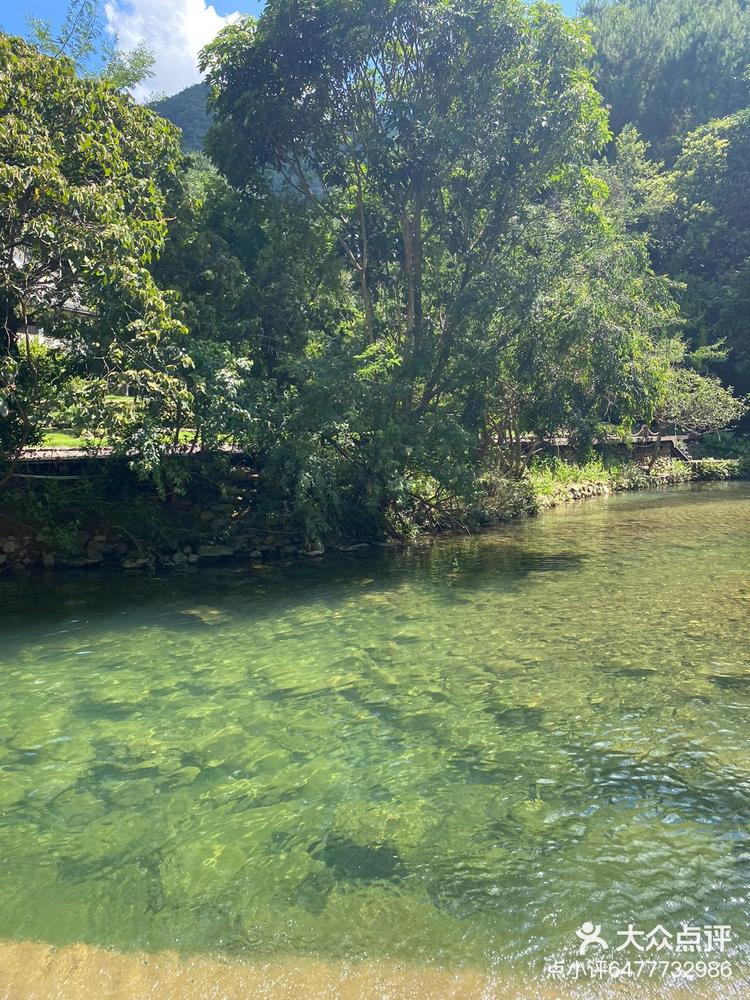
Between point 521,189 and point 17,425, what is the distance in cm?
1327

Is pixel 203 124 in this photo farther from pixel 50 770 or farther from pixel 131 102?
pixel 50 770

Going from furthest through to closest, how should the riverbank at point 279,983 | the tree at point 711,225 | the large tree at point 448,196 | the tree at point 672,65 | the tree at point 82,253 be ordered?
1. the tree at point 672,65
2. the tree at point 711,225
3. the large tree at point 448,196
4. the tree at point 82,253
5. the riverbank at point 279,983

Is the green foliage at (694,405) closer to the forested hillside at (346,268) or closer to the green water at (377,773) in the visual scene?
the forested hillside at (346,268)

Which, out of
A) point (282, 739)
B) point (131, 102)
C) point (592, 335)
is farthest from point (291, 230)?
point (282, 739)

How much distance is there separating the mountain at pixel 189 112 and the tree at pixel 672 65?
110ft

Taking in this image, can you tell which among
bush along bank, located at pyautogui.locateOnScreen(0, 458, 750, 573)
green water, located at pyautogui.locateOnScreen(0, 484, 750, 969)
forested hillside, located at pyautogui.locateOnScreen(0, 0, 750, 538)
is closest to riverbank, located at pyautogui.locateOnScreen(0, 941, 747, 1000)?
green water, located at pyautogui.locateOnScreen(0, 484, 750, 969)

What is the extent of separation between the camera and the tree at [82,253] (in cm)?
1044

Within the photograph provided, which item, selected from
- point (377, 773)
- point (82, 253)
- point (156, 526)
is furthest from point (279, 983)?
point (156, 526)

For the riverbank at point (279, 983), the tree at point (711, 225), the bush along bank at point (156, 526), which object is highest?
the tree at point (711, 225)

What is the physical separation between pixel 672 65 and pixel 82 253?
6334cm

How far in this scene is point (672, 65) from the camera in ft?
186

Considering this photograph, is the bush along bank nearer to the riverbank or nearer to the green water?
the green water

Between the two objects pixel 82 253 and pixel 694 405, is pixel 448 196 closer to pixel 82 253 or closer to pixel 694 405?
pixel 82 253

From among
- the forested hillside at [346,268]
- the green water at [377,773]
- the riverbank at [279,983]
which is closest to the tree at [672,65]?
the forested hillside at [346,268]
